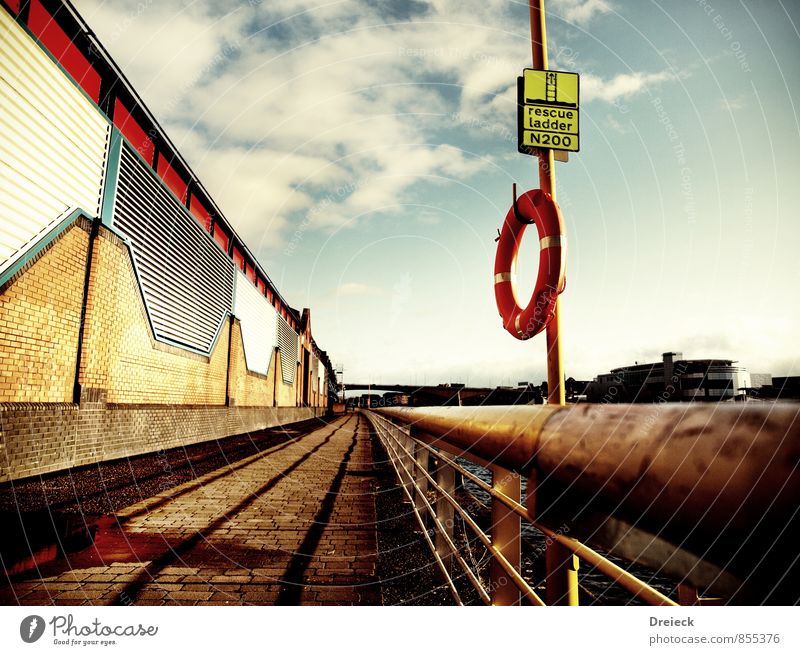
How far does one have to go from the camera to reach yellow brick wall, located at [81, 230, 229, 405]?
704cm

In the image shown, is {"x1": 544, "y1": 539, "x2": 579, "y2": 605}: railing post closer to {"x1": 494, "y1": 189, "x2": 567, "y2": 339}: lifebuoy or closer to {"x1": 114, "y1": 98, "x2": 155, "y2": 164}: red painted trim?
{"x1": 494, "y1": 189, "x2": 567, "y2": 339}: lifebuoy

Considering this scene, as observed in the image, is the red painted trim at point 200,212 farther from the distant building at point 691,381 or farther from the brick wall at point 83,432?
the distant building at point 691,381

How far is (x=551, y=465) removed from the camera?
70cm

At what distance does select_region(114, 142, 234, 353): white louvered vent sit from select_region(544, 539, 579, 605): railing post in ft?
28.4

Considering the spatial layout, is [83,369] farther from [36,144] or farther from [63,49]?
[63,49]

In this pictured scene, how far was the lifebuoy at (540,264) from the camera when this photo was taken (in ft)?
13.8

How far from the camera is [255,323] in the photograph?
18.7 metres

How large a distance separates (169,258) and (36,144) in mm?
4364

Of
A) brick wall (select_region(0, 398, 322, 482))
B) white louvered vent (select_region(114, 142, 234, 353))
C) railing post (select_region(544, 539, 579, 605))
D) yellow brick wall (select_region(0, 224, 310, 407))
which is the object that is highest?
white louvered vent (select_region(114, 142, 234, 353))

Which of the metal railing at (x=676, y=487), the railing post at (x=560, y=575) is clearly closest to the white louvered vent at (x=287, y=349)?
the railing post at (x=560, y=575)

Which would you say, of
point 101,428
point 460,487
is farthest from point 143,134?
point 460,487

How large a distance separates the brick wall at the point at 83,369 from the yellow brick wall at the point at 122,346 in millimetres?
17

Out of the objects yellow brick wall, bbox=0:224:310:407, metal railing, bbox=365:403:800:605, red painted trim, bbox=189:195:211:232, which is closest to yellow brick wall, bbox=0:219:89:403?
yellow brick wall, bbox=0:224:310:407
